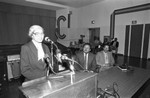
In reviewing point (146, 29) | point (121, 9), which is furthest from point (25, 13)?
point (146, 29)

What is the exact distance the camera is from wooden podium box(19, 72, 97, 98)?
0.66 meters

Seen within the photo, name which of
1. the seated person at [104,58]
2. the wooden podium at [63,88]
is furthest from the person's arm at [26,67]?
the seated person at [104,58]

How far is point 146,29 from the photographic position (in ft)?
16.8

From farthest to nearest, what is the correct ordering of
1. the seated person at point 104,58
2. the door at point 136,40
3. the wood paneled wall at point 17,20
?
the door at point 136,40 → the wood paneled wall at point 17,20 → the seated person at point 104,58

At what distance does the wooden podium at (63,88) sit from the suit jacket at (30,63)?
0.43 metres

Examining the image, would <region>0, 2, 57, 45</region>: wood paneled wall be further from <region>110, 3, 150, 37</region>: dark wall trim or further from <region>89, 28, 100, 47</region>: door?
<region>110, 3, 150, 37</region>: dark wall trim

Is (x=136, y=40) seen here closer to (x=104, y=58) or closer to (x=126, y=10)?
(x=126, y=10)

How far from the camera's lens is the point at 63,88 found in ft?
2.38

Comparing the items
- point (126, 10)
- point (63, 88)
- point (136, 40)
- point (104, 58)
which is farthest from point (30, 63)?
point (126, 10)

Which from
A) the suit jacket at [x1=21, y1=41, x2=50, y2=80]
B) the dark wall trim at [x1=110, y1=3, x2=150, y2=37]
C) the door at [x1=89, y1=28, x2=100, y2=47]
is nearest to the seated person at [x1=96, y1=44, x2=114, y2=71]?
the suit jacket at [x1=21, y1=41, x2=50, y2=80]

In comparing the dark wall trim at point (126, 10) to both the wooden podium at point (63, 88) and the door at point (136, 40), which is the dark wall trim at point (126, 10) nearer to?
the door at point (136, 40)

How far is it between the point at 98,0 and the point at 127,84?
5899 mm

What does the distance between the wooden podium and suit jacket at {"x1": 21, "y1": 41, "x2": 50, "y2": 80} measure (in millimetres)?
434

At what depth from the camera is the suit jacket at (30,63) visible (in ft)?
3.98
